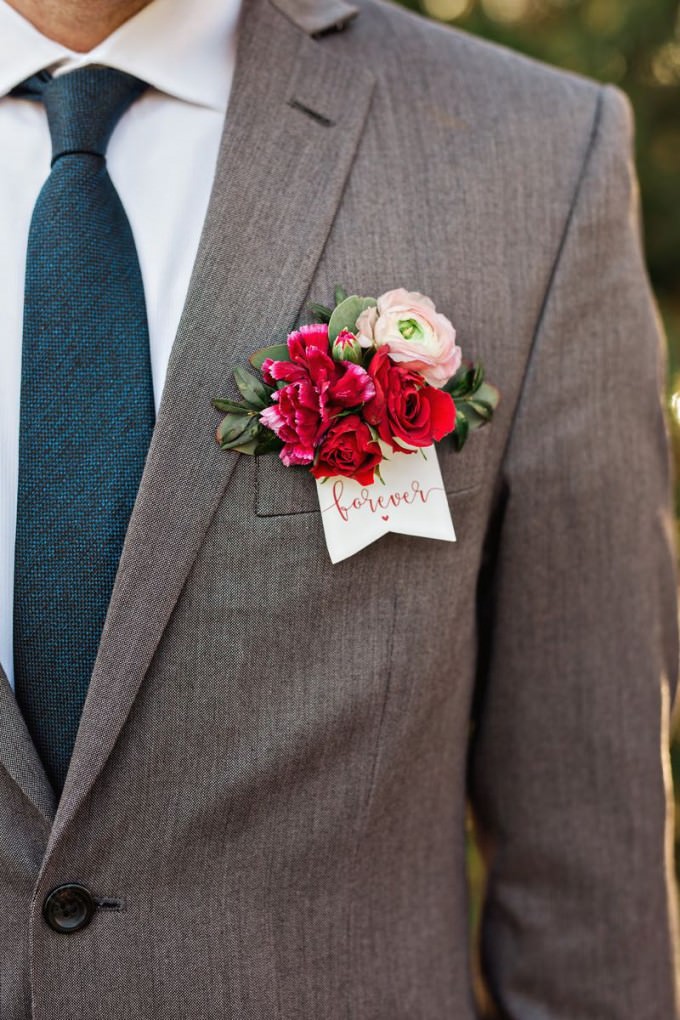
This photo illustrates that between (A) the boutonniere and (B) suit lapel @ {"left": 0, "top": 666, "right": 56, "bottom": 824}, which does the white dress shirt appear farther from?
(B) suit lapel @ {"left": 0, "top": 666, "right": 56, "bottom": 824}

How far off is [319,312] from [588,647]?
0.55m

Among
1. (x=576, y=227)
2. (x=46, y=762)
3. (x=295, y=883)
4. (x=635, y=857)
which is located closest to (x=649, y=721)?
(x=635, y=857)

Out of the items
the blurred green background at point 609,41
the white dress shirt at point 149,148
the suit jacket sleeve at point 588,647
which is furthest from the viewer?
the blurred green background at point 609,41

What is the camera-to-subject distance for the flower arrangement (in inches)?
40.5

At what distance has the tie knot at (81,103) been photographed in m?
1.11

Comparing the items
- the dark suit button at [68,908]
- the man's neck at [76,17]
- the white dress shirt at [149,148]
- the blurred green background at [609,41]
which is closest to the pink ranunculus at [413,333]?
the white dress shirt at [149,148]

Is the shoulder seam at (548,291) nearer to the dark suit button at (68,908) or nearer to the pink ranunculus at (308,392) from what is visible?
the pink ranunculus at (308,392)

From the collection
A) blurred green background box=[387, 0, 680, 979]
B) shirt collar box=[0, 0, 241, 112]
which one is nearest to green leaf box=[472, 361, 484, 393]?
shirt collar box=[0, 0, 241, 112]

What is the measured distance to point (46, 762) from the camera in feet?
3.46

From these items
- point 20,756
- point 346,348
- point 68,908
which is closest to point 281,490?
point 346,348

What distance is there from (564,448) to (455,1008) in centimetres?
71

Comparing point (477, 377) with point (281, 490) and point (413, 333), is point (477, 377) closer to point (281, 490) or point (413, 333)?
point (413, 333)

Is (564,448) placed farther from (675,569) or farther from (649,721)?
(649,721)

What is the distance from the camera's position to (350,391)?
103cm
